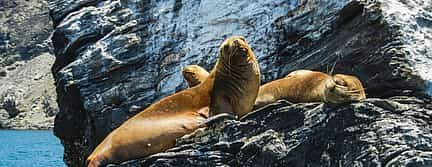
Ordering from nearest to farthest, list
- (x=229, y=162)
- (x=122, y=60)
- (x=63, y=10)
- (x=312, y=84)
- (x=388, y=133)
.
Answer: (x=388, y=133), (x=229, y=162), (x=312, y=84), (x=122, y=60), (x=63, y=10)

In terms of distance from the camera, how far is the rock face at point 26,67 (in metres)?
138

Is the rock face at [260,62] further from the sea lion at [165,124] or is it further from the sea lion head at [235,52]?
the sea lion head at [235,52]

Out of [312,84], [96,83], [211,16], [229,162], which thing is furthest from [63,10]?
[229,162]

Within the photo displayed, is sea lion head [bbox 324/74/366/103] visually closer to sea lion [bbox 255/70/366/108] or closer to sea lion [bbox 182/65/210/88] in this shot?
sea lion [bbox 255/70/366/108]

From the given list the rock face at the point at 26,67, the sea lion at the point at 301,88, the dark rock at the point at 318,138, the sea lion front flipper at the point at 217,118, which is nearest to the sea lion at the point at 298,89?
the sea lion at the point at 301,88

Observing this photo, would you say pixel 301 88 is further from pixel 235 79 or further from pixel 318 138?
pixel 318 138

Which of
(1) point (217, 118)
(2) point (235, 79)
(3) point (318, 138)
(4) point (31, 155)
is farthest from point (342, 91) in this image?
(4) point (31, 155)

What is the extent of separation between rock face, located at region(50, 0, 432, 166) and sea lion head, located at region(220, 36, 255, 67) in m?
1.31

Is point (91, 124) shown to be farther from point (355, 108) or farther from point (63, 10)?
point (355, 108)

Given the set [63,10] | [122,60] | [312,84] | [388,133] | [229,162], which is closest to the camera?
[388,133]

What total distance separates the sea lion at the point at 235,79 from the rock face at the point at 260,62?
101cm

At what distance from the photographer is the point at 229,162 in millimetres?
7676

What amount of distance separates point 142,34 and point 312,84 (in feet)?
26.5

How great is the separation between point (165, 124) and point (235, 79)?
1109 mm
